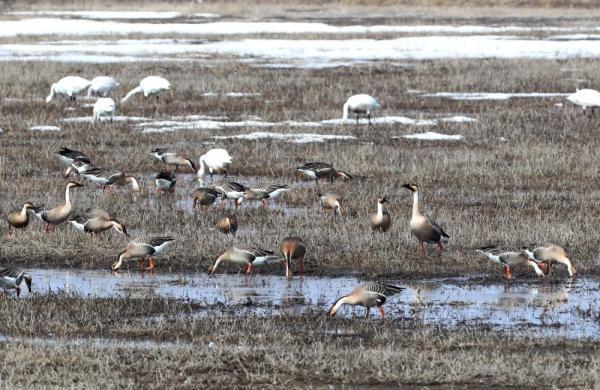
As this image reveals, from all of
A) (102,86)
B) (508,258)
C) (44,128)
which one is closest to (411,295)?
(508,258)

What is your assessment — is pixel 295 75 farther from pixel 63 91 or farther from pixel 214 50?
pixel 214 50

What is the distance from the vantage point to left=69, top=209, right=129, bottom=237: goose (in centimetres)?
1366

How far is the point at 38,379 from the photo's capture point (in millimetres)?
8156

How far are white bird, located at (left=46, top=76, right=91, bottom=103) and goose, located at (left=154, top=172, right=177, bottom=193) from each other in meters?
11.5

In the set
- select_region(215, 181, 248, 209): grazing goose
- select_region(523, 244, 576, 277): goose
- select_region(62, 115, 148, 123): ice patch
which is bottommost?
select_region(62, 115, 148, 123): ice patch

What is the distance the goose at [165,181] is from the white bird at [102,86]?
1190cm

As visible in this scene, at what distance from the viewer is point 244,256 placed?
12062 mm

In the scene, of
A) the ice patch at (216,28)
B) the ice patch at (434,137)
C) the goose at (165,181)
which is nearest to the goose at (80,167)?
the goose at (165,181)

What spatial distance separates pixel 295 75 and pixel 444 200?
1755 centimetres

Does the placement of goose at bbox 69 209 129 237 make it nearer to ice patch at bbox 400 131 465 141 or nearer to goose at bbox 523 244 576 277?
goose at bbox 523 244 576 277

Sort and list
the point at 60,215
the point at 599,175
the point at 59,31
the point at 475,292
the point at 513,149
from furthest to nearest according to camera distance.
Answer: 1. the point at 59,31
2. the point at 513,149
3. the point at 599,175
4. the point at 60,215
5. the point at 475,292

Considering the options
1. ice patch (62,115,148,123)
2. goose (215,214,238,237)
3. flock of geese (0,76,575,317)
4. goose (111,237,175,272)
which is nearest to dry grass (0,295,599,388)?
flock of geese (0,76,575,317)

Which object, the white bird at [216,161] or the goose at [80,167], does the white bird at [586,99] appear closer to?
the white bird at [216,161]

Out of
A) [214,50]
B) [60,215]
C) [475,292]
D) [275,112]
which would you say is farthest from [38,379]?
[214,50]
